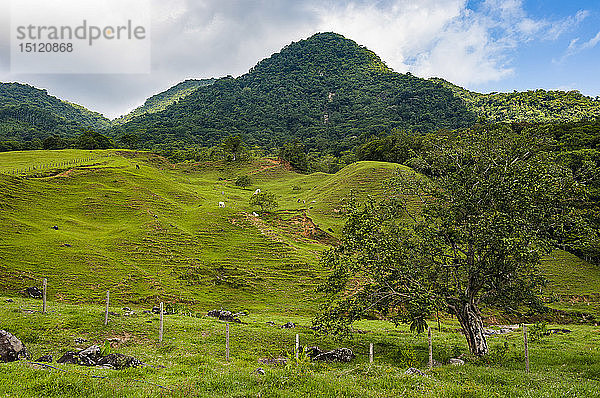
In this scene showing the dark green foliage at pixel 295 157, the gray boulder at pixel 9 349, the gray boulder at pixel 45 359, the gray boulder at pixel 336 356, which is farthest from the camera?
the dark green foliage at pixel 295 157

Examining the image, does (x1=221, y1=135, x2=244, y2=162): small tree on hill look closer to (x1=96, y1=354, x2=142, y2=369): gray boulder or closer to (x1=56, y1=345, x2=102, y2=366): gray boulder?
(x1=56, y1=345, x2=102, y2=366): gray boulder

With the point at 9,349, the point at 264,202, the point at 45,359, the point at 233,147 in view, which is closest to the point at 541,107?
the point at 233,147

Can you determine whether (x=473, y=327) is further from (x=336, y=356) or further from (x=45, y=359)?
(x=45, y=359)

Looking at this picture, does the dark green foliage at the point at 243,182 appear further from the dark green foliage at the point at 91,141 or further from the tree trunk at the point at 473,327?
the tree trunk at the point at 473,327

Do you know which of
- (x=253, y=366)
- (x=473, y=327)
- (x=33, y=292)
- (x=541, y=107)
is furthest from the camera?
(x=541, y=107)

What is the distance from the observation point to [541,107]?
6462 inches

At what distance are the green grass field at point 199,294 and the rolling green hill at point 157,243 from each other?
236 millimetres

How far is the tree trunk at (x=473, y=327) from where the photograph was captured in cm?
1922

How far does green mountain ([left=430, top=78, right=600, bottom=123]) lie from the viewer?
14600 cm

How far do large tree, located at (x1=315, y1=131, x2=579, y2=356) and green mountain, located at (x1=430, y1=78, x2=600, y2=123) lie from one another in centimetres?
14336

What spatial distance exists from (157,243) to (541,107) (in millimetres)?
189270

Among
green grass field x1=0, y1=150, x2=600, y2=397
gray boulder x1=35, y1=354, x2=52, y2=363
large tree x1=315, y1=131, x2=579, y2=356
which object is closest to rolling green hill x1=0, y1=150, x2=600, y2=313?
green grass field x1=0, y1=150, x2=600, y2=397

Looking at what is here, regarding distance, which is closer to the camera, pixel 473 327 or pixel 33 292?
pixel 473 327

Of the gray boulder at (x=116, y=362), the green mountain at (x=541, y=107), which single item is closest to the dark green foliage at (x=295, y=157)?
the green mountain at (x=541, y=107)
